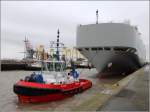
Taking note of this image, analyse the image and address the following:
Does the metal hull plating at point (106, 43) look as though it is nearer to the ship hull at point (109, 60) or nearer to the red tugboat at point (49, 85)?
the ship hull at point (109, 60)

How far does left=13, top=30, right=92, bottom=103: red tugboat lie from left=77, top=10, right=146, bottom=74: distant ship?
10.7m

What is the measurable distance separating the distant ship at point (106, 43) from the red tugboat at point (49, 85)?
10.7 metres

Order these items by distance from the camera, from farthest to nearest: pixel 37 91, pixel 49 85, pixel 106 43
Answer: pixel 106 43 < pixel 49 85 < pixel 37 91

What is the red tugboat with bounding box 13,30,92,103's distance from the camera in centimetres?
1471

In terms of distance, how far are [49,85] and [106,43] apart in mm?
14754

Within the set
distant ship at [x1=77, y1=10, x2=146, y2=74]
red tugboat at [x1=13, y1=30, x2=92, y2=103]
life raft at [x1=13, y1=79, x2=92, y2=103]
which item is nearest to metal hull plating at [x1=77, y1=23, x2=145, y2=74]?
distant ship at [x1=77, y1=10, x2=146, y2=74]

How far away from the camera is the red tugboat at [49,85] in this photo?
1471 cm

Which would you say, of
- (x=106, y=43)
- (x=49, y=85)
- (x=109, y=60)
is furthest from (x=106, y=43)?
(x=49, y=85)

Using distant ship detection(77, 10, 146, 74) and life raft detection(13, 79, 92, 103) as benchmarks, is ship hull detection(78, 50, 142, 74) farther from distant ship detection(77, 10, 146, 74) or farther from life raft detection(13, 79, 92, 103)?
life raft detection(13, 79, 92, 103)

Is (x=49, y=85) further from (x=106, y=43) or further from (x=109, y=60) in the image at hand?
(x=109, y=60)

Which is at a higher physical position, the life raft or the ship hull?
the ship hull

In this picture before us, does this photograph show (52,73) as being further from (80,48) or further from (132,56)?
(132,56)

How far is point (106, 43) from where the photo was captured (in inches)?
1135

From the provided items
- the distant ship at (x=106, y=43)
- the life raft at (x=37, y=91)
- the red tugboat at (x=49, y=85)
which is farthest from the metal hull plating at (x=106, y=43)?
the life raft at (x=37, y=91)
